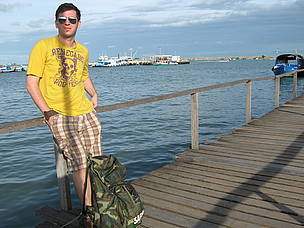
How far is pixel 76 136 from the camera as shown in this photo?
97.3 inches

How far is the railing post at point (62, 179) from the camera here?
2.86m

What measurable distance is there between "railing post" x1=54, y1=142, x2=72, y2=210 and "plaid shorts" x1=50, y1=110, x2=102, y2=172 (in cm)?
37

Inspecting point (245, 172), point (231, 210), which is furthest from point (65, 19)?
point (245, 172)

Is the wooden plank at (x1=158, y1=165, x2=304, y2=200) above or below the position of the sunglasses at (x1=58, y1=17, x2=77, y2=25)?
below

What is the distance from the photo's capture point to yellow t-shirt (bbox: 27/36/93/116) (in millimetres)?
2234

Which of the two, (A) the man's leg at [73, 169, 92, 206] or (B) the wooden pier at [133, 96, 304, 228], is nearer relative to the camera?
(A) the man's leg at [73, 169, 92, 206]

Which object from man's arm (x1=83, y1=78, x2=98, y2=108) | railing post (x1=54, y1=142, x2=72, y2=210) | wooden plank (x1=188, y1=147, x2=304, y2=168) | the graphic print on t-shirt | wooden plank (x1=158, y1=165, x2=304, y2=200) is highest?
the graphic print on t-shirt

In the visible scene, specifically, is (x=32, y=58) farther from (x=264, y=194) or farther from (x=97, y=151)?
(x=264, y=194)

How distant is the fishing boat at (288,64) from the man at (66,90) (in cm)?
3671

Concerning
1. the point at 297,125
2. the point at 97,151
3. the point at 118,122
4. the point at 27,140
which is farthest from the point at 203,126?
the point at 97,151

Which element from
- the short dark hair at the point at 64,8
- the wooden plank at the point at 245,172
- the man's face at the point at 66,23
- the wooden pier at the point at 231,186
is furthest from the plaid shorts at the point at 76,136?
the wooden plank at the point at 245,172

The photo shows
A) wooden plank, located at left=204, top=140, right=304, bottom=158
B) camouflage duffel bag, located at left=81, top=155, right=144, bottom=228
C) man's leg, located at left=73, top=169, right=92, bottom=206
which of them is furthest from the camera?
wooden plank, located at left=204, top=140, right=304, bottom=158

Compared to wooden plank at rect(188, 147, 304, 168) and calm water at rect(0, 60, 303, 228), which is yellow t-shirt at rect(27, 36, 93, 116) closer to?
wooden plank at rect(188, 147, 304, 168)

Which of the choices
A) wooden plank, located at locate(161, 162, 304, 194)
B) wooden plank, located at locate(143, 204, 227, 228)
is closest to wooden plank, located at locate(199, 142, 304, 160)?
wooden plank, located at locate(161, 162, 304, 194)
